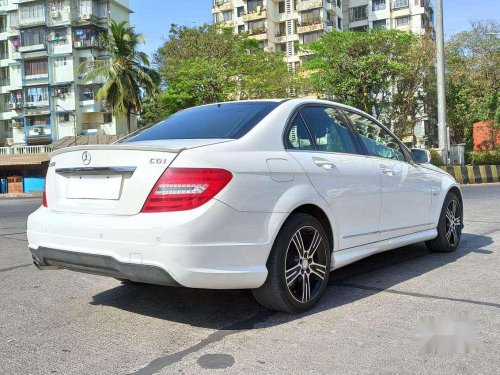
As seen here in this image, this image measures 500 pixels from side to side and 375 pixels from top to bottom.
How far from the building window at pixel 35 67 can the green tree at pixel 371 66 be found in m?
31.5

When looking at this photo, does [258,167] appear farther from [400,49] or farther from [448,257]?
[400,49]

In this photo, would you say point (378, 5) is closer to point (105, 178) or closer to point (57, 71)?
point (57, 71)

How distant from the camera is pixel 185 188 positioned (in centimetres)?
318

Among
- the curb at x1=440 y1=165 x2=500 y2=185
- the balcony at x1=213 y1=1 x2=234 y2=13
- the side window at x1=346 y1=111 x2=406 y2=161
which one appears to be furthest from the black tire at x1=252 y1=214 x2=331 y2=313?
the balcony at x1=213 y1=1 x2=234 y2=13

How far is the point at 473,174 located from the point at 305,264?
17.6m

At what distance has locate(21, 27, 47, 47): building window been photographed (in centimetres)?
5372

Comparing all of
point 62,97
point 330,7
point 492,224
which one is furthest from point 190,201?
point 330,7

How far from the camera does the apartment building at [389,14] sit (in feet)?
204

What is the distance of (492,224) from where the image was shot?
8.01 meters

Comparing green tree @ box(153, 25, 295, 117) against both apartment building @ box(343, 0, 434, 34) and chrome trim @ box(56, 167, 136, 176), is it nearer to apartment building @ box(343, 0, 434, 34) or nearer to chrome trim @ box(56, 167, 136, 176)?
apartment building @ box(343, 0, 434, 34)

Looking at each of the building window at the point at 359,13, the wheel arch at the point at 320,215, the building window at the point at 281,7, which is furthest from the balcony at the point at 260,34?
the wheel arch at the point at 320,215

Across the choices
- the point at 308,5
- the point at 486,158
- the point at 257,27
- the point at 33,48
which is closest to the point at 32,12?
the point at 33,48

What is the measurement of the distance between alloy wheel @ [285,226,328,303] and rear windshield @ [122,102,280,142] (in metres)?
0.87

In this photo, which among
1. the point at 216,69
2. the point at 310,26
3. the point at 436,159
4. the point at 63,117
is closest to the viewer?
the point at 436,159
